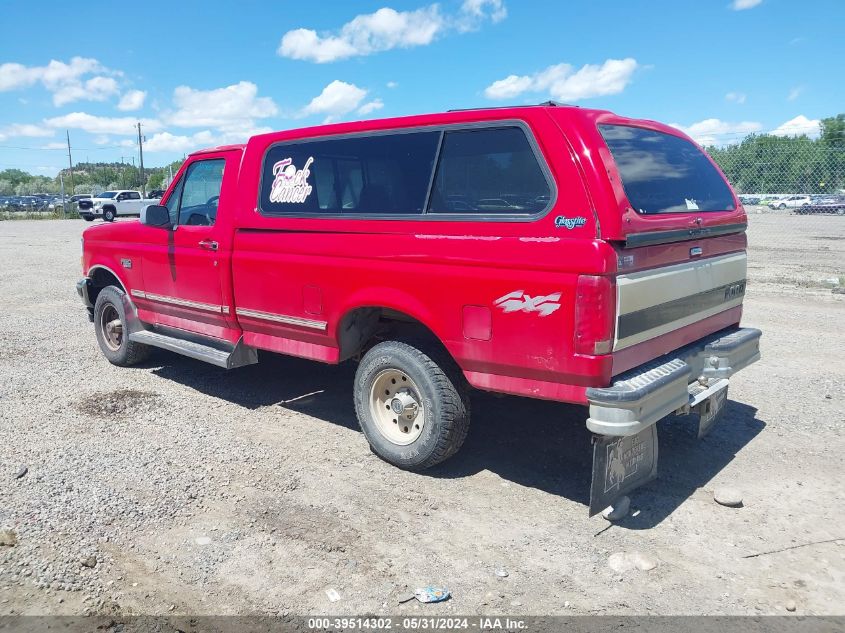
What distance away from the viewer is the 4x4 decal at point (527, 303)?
3.48 metres

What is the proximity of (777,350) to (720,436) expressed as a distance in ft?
9.61

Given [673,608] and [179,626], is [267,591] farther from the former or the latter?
[673,608]

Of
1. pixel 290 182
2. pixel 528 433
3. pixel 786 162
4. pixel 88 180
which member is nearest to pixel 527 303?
pixel 528 433

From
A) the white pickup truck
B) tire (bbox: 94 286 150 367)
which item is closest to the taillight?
tire (bbox: 94 286 150 367)

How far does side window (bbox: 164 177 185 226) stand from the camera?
19.4ft

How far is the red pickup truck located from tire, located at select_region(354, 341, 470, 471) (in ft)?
0.04

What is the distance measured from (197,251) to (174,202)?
727 mm

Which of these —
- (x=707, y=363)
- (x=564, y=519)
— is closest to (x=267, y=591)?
(x=564, y=519)

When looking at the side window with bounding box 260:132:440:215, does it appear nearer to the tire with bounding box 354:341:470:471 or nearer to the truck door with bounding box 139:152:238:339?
the truck door with bounding box 139:152:238:339

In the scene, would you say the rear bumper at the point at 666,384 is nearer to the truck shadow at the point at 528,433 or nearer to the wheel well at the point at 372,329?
the truck shadow at the point at 528,433

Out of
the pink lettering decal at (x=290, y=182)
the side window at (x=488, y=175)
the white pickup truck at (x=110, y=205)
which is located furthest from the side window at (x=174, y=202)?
the white pickup truck at (x=110, y=205)

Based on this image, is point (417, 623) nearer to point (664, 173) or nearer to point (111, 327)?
point (664, 173)

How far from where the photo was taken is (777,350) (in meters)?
7.34

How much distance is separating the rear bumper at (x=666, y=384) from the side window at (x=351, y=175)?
Result: 1.62 meters
